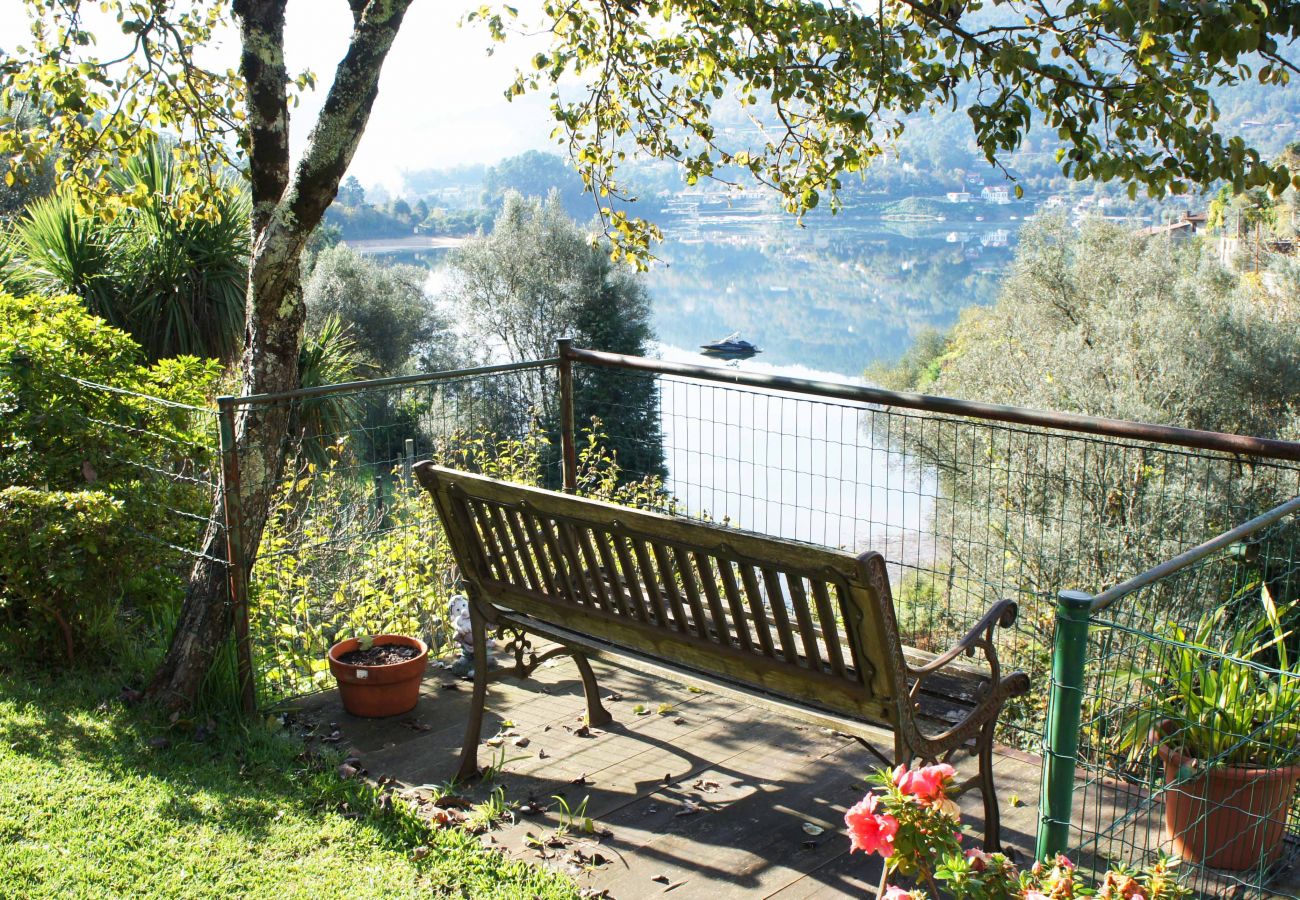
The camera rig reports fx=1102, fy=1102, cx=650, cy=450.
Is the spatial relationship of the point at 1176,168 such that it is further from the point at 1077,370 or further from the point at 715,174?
the point at 1077,370


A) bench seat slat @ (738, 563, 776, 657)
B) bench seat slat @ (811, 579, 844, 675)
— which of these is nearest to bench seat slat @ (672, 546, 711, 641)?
bench seat slat @ (738, 563, 776, 657)

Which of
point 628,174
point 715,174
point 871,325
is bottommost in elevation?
point 871,325

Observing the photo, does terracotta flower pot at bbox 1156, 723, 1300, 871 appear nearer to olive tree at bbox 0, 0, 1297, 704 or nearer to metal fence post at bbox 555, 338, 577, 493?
olive tree at bbox 0, 0, 1297, 704

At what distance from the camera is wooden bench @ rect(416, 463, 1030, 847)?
274cm

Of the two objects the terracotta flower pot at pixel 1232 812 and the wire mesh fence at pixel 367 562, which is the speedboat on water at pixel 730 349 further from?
the terracotta flower pot at pixel 1232 812

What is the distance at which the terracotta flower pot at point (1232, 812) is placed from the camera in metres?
2.85

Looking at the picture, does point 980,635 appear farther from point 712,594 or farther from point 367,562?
point 367,562

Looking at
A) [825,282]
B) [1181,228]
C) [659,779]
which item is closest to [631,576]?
[659,779]

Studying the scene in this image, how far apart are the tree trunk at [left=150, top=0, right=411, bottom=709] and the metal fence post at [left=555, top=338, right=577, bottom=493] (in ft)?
4.61

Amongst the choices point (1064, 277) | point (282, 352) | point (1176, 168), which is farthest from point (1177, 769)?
point (1064, 277)

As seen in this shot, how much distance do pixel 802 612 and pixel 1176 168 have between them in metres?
2.41

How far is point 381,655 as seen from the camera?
4.48m

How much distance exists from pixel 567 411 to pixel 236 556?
1.83m

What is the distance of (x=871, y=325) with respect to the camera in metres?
54.5
